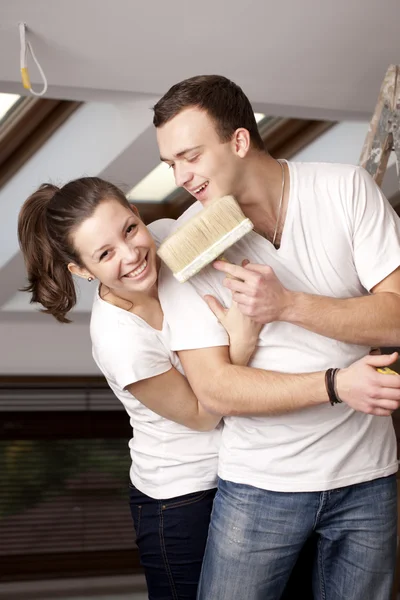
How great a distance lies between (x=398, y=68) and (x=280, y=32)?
50 cm

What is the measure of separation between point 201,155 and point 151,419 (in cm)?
62

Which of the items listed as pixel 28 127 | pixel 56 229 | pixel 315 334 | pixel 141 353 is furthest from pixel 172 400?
pixel 28 127

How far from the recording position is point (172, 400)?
1.84 m

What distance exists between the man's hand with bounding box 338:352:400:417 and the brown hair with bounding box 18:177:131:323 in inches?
24.5

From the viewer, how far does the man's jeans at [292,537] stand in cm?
174

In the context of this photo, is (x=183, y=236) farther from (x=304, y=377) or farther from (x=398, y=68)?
(x=398, y=68)

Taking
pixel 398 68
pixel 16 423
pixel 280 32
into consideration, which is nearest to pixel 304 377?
pixel 398 68

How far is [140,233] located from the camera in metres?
1.80

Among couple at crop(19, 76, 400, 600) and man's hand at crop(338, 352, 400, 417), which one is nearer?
man's hand at crop(338, 352, 400, 417)

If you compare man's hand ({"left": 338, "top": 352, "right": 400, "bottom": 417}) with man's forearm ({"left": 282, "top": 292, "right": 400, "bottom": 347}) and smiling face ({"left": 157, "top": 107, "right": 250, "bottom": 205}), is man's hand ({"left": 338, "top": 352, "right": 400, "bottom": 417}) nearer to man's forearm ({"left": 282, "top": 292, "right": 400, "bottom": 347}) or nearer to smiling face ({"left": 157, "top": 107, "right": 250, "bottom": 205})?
man's forearm ({"left": 282, "top": 292, "right": 400, "bottom": 347})

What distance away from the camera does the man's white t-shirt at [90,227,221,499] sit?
1.84 m

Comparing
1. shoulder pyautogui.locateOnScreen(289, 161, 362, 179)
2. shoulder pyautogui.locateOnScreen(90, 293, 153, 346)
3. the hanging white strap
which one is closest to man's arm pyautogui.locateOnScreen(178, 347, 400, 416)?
shoulder pyautogui.locateOnScreen(90, 293, 153, 346)

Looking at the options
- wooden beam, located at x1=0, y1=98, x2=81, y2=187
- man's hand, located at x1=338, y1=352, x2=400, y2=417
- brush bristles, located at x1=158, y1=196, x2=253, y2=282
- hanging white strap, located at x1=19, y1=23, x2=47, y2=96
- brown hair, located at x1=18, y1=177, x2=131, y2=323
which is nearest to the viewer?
man's hand, located at x1=338, y1=352, x2=400, y2=417

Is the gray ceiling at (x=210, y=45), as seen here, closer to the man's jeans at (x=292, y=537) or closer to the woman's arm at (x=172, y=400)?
the woman's arm at (x=172, y=400)
